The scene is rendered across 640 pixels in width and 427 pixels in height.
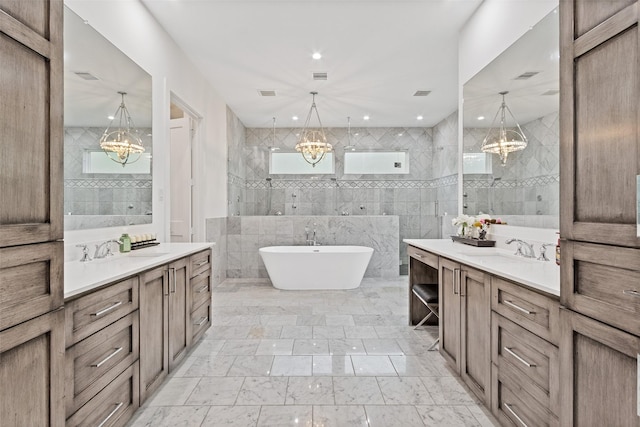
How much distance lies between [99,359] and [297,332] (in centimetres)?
199

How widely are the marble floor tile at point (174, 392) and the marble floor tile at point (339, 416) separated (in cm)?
84

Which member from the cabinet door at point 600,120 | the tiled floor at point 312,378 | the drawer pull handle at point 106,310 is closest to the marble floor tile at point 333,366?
the tiled floor at point 312,378

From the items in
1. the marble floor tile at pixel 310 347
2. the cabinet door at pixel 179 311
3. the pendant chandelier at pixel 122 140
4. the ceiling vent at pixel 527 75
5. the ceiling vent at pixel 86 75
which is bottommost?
the marble floor tile at pixel 310 347

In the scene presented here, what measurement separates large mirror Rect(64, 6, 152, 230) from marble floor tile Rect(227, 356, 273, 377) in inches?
55.2

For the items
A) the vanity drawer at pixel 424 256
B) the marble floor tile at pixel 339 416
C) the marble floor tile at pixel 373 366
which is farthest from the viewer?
the vanity drawer at pixel 424 256

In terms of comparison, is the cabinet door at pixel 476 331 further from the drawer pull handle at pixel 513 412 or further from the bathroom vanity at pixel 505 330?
the drawer pull handle at pixel 513 412

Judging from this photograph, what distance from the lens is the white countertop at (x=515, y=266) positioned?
1.52 metres

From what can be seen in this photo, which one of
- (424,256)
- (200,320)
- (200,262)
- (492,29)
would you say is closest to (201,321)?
(200,320)

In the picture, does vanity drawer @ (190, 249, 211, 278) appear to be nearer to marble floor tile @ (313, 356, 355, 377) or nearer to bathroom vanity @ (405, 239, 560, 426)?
marble floor tile @ (313, 356, 355, 377)

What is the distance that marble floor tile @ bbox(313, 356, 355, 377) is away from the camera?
2506 mm

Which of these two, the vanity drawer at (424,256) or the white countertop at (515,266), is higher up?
the white countertop at (515,266)

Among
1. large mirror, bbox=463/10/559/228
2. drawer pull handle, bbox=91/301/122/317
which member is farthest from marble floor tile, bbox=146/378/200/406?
large mirror, bbox=463/10/559/228

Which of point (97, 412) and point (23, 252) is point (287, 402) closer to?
point (97, 412)

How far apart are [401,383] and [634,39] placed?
7.10ft
